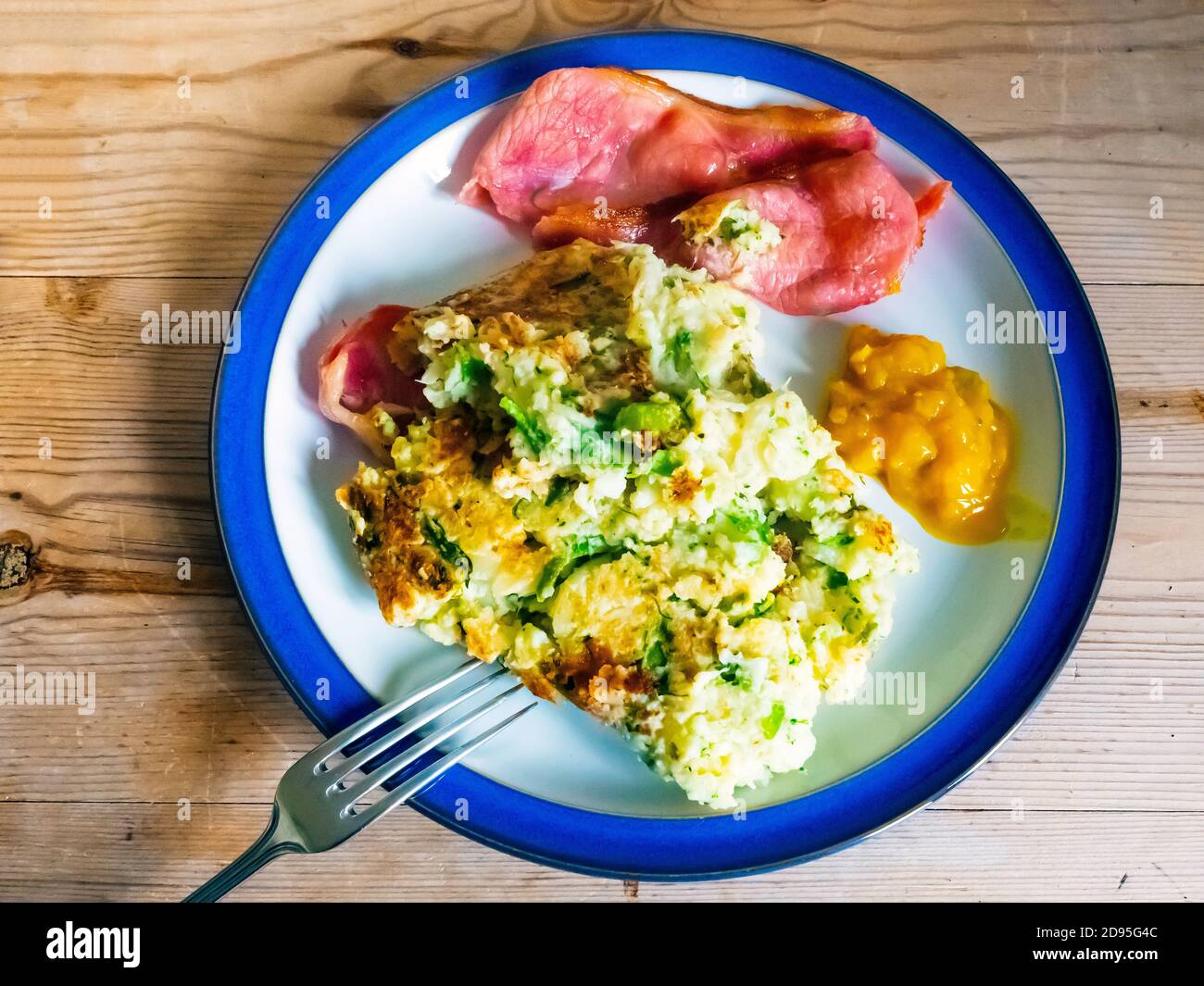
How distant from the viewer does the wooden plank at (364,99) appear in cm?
239

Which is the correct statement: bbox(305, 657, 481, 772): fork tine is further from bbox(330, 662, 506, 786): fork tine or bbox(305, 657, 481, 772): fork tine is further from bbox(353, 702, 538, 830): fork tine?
bbox(353, 702, 538, 830): fork tine

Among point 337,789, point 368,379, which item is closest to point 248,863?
point 337,789

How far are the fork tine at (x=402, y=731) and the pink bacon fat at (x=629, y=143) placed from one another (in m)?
1.12

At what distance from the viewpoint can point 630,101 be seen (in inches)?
87.3

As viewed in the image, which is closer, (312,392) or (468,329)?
(468,329)

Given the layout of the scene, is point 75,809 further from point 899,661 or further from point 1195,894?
point 1195,894

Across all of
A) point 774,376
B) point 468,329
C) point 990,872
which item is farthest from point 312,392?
point 990,872

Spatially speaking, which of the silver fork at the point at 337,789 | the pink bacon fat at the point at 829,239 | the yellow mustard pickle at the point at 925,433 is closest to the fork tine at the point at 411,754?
the silver fork at the point at 337,789

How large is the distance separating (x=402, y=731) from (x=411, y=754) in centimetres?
5

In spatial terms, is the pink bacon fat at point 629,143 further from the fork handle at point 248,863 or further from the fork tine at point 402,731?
the fork handle at point 248,863

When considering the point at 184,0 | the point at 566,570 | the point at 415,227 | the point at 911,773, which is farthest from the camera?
the point at 184,0

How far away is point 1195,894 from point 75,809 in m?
2.75

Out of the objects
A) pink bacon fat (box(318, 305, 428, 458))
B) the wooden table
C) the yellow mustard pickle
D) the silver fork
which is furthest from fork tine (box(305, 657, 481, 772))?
the yellow mustard pickle

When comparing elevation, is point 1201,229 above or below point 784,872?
above
